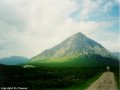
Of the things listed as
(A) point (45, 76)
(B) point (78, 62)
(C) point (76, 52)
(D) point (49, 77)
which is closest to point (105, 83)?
(B) point (78, 62)

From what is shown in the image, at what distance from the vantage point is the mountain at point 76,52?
69.9ft

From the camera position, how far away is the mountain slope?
21234 millimetres

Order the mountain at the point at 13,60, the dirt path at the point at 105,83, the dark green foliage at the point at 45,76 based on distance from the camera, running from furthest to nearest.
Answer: the dirt path at the point at 105,83 < the mountain at the point at 13,60 < the dark green foliage at the point at 45,76

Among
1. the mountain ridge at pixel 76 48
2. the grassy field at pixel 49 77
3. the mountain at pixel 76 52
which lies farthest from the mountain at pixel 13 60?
the mountain ridge at pixel 76 48

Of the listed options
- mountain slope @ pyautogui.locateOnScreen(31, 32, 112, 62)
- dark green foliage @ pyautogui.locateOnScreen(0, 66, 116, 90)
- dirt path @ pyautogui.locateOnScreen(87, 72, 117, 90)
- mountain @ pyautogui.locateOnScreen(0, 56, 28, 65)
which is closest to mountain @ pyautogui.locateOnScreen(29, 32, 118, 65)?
mountain slope @ pyautogui.locateOnScreen(31, 32, 112, 62)

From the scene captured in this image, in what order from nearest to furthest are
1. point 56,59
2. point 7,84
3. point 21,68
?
point 7,84 → point 21,68 → point 56,59

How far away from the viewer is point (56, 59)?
72.6ft

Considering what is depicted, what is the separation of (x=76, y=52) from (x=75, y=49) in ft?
1.57

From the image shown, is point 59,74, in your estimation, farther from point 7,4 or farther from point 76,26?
point 7,4

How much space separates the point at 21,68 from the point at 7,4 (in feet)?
9.89

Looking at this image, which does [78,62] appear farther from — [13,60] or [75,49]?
[13,60]

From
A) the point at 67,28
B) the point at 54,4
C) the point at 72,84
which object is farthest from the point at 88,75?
the point at 54,4

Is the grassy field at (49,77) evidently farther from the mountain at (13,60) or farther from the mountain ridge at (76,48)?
the mountain ridge at (76,48)

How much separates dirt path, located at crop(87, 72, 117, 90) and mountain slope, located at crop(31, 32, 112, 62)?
1.05 metres
